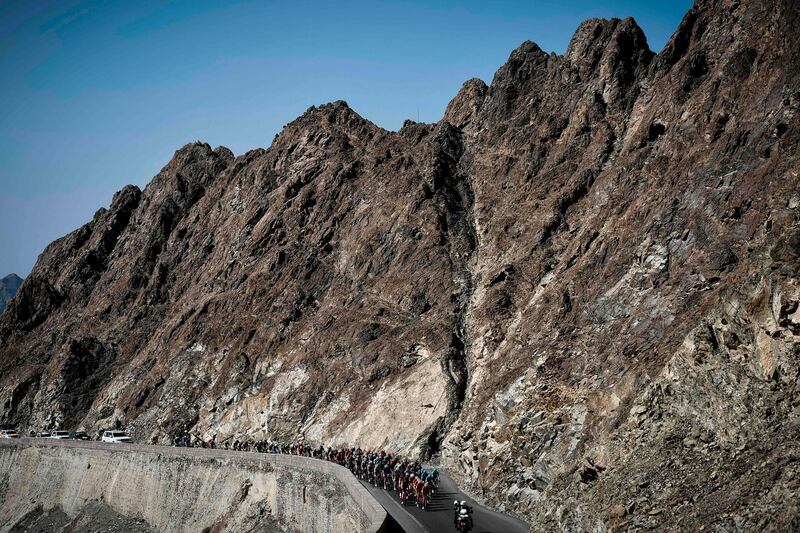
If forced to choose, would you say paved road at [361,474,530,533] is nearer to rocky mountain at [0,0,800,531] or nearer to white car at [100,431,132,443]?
rocky mountain at [0,0,800,531]

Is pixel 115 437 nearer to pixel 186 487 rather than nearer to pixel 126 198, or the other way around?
pixel 186 487

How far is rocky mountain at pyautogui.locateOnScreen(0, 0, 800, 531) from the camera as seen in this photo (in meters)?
23.9

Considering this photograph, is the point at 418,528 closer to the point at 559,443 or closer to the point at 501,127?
the point at 559,443

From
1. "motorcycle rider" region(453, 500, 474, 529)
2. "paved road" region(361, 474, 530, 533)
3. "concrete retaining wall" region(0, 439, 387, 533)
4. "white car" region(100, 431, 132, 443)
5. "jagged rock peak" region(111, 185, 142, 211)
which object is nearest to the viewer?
"motorcycle rider" region(453, 500, 474, 529)

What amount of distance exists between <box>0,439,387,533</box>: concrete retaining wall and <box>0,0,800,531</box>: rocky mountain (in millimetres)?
7350

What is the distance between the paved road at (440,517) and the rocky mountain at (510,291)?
51.0 inches

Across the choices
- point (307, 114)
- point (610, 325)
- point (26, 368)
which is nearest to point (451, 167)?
point (307, 114)

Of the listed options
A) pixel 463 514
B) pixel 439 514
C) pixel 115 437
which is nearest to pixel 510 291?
pixel 439 514

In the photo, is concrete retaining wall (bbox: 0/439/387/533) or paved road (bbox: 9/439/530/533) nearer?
paved road (bbox: 9/439/530/533)

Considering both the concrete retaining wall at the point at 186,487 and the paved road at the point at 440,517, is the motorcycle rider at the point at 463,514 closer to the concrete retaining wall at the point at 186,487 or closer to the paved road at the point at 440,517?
the paved road at the point at 440,517

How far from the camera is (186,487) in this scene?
47250 millimetres

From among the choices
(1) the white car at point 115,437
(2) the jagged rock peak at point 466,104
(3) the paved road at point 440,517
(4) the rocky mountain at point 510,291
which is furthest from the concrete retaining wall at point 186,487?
(2) the jagged rock peak at point 466,104

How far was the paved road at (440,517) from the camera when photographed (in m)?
26.8

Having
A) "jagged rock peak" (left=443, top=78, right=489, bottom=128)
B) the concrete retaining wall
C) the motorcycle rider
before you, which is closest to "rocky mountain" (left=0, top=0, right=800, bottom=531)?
"jagged rock peak" (left=443, top=78, right=489, bottom=128)
